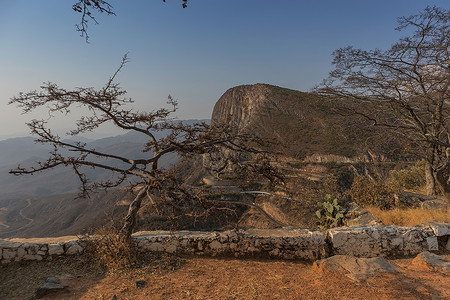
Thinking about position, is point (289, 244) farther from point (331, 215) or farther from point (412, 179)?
point (412, 179)

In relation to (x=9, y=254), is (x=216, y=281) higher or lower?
lower

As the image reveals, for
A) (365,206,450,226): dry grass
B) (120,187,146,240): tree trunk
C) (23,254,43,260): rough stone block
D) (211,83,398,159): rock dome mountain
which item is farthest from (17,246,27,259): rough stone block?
(211,83,398,159): rock dome mountain

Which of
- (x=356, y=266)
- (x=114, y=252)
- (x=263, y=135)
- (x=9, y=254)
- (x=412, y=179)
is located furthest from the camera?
(x=263, y=135)

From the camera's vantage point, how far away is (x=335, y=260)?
4.66 m

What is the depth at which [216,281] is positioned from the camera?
4141 millimetres

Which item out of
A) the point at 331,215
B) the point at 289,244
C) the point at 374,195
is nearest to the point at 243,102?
the point at 374,195

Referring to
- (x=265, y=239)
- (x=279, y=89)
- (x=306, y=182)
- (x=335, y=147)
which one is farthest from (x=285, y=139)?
(x=265, y=239)

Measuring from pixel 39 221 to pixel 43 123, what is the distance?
89.9 m

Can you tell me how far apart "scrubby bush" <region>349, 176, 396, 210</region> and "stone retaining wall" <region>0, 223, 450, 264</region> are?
540 centimetres

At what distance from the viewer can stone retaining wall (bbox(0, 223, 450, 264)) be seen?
521 cm

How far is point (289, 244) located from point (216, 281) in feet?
6.49

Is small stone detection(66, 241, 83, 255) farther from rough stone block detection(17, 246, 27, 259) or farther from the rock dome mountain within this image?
the rock dome mountain

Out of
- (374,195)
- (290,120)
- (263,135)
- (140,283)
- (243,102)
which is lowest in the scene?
(374,195)

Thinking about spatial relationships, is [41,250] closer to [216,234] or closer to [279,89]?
[216,234]
